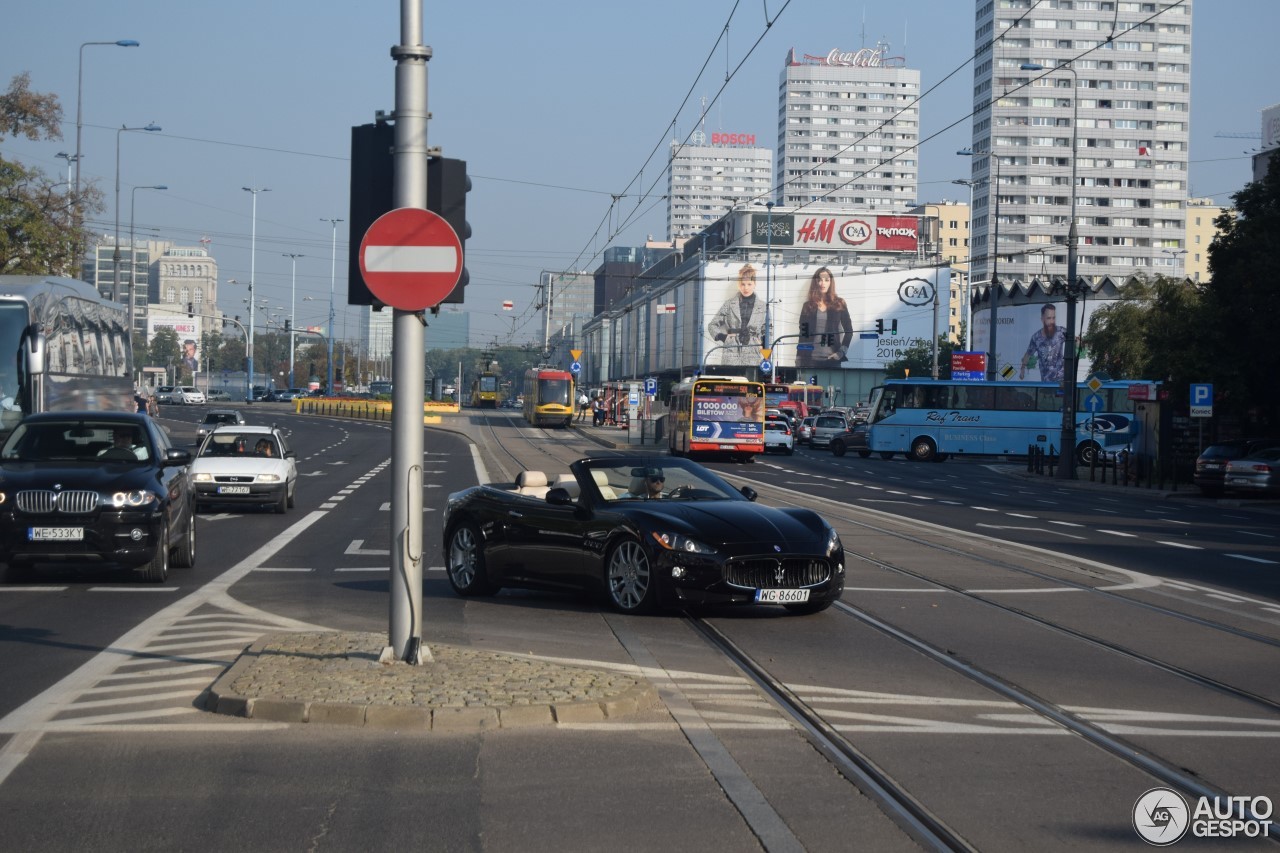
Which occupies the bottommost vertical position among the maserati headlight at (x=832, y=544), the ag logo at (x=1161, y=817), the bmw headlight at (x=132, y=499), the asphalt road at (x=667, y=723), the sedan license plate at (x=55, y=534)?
the asphalt road at (x=667, y=723)

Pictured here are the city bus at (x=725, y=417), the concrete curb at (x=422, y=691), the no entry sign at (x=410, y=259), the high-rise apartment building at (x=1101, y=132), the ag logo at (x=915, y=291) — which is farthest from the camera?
the high-rise apartment building at (x=1101, y=132)

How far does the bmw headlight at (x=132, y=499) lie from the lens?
1302 cm

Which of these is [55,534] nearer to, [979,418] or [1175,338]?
[1175,338]

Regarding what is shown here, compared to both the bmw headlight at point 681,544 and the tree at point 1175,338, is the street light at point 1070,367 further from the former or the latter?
the bmw headlight at point 681,544

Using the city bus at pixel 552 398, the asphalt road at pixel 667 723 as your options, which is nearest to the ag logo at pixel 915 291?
the city bus at pixel 552 398

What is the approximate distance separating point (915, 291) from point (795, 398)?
28.5 m

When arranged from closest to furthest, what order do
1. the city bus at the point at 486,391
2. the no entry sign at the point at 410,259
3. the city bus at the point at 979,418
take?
the no entry sign at the point at 410,259, the city bus at the point at 979,418, the city bus at the point at 486,391

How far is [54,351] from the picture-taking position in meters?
22.9

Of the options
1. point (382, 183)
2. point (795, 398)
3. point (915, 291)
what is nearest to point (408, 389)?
point (382, 183)

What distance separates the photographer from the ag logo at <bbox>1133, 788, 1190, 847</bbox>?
5422 millimetres

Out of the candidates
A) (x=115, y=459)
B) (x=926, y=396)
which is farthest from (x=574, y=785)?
(x=926, y=396)

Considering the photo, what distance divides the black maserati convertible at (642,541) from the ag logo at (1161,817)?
5128mm

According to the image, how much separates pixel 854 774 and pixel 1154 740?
5.99 ft

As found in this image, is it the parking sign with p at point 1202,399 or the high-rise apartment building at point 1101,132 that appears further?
the high-rise apartment building at point 1101,132
